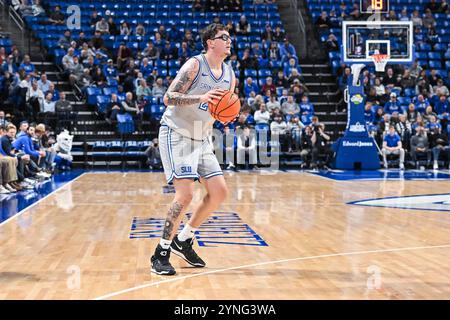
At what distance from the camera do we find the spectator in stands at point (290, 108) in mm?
20312

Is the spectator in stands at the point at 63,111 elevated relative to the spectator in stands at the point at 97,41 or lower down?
lower down

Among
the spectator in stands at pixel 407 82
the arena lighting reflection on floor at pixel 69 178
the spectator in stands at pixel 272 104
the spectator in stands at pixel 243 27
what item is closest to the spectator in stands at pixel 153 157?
the arena lighting reflection on floor at pixel 69 178

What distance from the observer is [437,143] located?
19.5 meters

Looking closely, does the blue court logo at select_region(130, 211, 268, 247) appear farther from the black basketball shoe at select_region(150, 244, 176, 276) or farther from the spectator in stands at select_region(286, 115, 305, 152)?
the spectator in stands at select_region(286, 115, 305, 152)

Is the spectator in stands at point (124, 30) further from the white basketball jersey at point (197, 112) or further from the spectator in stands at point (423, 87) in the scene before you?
the white basketball jersey at point (197, 112)

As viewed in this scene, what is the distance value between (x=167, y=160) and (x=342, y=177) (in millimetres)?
11153

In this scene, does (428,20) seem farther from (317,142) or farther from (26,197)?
(26,197)

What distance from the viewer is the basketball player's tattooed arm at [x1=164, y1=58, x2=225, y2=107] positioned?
538 centimetres

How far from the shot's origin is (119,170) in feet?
62.5

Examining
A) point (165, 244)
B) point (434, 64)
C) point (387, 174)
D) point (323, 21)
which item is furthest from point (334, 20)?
point (165, 244)

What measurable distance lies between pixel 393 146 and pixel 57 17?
37.0 feet

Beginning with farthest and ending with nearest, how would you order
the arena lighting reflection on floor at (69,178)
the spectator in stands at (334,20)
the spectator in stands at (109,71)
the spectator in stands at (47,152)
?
the spectator in stands at (334,20) < the spectator in stands at (109,71) < the spectator in stands at (47,152) < the arena lighting reflection on floor at (69,178)
